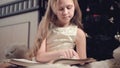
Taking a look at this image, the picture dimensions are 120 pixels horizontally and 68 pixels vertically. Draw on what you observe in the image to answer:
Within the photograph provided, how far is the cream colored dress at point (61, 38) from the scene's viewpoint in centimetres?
89

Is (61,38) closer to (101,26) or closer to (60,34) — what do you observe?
(60,34)

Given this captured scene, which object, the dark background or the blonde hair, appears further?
the dark background

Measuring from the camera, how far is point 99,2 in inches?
53.5

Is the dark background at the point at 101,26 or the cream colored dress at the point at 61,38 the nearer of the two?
the cream colored dress at the point at 61,38

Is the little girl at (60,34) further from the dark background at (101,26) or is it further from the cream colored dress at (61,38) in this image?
the dark background at (101,26)

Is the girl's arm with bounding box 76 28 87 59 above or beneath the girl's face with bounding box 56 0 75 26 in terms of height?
beneath

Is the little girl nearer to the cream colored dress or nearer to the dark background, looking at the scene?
Answer: the cream colored dress

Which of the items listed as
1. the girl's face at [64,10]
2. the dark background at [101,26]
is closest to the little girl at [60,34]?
the girl's face at [64,10]

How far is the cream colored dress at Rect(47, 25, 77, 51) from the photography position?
889 mm

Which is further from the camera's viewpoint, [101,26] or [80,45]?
[101,26]

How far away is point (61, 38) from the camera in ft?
2.97

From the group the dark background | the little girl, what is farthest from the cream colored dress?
the dark background

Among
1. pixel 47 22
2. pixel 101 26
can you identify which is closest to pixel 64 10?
pixel 47 22

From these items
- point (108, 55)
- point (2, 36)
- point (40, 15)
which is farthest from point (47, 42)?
point (2, 36)
